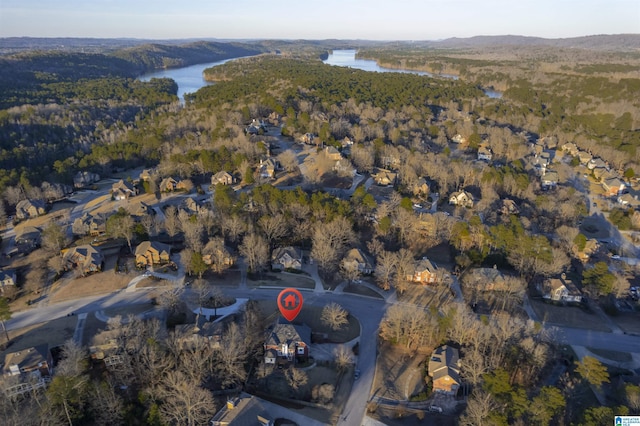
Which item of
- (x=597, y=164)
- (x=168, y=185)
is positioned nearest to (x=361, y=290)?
(x=168, y=185)

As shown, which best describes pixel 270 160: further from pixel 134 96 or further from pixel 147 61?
pixel 147 61

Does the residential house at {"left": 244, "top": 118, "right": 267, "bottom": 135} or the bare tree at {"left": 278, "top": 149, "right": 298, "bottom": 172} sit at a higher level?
the residential house at {"left": 244, "top": 118, "right": 267, "bottom": 135}

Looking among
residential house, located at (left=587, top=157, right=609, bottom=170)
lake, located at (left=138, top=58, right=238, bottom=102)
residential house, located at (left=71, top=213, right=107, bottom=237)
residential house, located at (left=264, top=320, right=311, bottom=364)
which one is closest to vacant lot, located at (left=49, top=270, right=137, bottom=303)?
residential house, located at (left=71, top=213, right=107, bottom=237)

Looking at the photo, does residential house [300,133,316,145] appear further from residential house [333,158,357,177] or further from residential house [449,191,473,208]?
residential house [449,191,473,208]

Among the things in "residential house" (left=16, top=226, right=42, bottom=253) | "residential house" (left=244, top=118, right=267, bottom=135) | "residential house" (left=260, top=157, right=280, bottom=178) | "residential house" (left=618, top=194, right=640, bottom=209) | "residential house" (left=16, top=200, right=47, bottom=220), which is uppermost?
"residential house" (left=244, top=118, right=267, bottom=135)

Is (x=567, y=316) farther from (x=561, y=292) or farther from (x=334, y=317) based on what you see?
(x=334, y=317)

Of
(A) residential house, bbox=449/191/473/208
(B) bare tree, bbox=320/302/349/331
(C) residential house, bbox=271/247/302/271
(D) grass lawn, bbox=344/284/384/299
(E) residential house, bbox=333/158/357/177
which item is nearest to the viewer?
(B) bare tree, bbox=320/302/349/331
